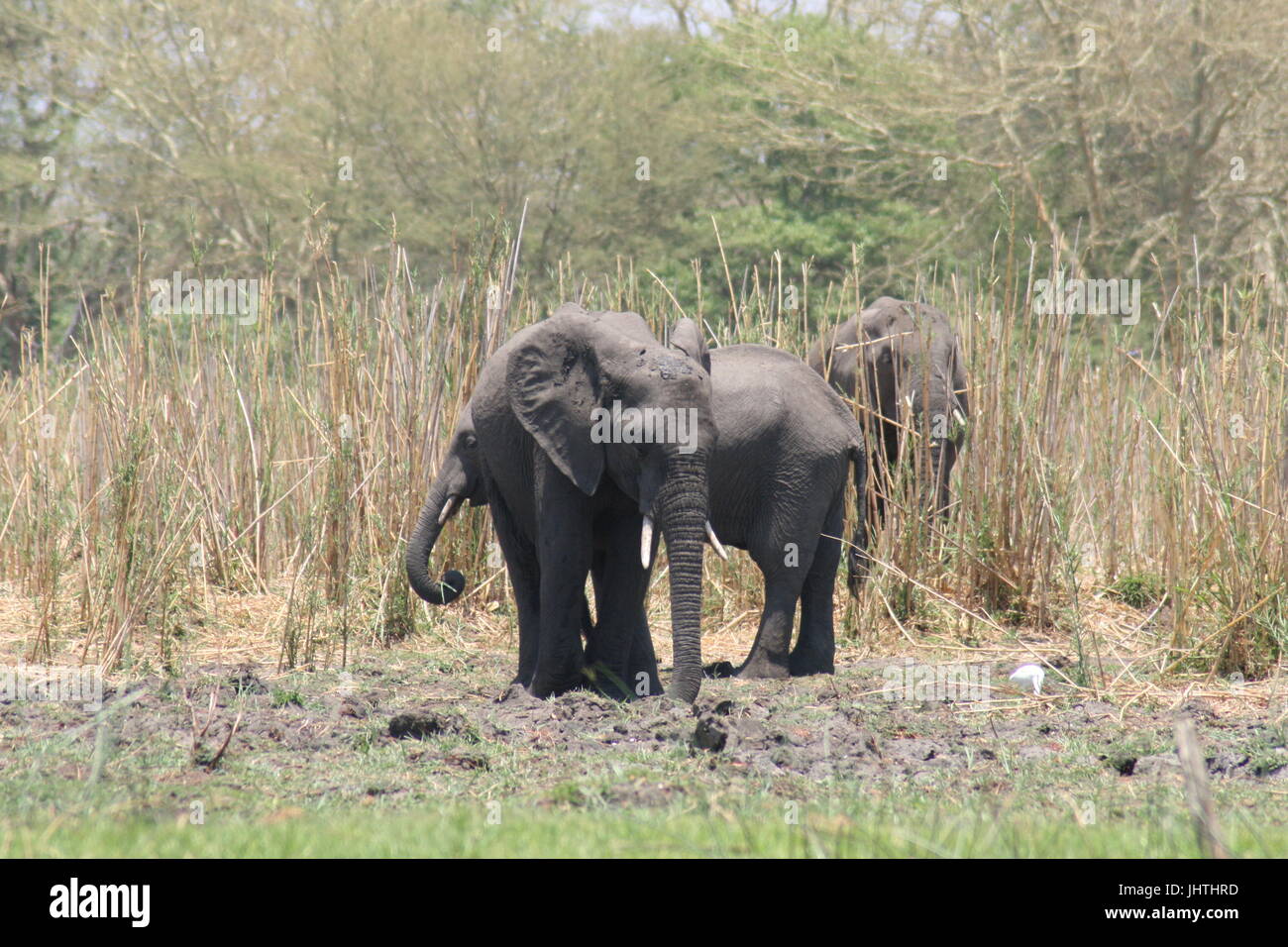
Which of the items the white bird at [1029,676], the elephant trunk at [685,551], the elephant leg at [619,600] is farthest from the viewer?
the white bird at [1029,676]

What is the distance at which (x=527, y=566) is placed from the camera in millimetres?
6004

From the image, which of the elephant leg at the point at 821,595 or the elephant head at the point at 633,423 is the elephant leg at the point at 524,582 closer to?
the elephant head at the point at 633,423

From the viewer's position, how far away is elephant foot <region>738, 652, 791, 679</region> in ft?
21.4

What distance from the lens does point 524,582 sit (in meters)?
6.00

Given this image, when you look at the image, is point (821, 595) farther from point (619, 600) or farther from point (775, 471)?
point (619, 600)

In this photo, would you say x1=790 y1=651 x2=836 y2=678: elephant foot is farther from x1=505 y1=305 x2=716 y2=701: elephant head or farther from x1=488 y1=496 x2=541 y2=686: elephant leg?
x1=505 y1=305 x2=716 y2=701: elephant head

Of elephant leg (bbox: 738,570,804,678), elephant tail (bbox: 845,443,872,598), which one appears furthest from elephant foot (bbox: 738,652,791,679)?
elephant tail (bbox: 845,443,872,598)

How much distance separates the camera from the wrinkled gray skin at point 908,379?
770 cm

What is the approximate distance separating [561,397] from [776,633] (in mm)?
1759

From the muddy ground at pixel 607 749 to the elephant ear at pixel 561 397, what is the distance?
88cm

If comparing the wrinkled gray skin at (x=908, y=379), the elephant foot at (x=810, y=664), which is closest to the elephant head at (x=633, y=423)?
the elephant foot at (x=810, y=664)

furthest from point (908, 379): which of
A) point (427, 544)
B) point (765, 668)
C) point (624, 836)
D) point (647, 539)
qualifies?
point (624, 836)
